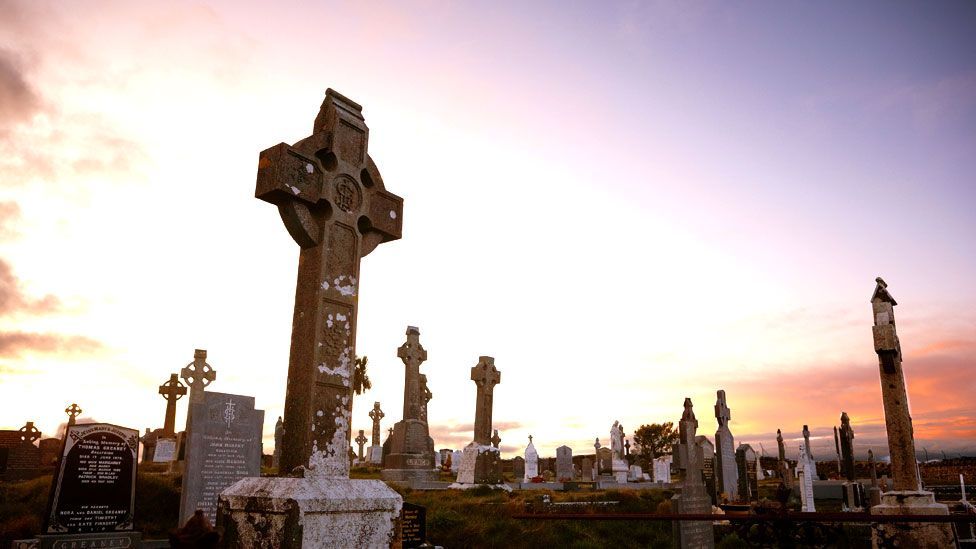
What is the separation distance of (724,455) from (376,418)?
24439 mm

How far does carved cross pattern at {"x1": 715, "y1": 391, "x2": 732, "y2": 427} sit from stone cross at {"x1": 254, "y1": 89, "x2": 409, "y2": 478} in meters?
21.4

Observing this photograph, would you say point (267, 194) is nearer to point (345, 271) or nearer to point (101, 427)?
point (345, 271)

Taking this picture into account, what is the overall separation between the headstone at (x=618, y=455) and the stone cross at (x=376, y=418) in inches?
638

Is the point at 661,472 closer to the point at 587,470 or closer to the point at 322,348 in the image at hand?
the point at 587,470

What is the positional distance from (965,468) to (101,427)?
191 feet

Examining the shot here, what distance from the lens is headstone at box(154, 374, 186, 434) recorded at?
25.5m

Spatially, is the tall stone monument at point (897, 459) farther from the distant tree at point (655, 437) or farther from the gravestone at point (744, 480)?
the distant tree at point (655, 437)

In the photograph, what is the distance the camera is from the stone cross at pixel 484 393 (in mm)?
22078

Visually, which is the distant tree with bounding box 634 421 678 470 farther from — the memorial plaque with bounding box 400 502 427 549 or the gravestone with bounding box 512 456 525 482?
the memorial plaque with bounding box 400 502 427 549

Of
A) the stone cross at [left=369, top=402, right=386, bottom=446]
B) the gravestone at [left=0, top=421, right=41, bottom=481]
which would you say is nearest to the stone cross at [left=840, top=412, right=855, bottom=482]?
the stone cross at [left=369, top=402, right=386, bottom=446]

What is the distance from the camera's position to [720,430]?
75.9 ft

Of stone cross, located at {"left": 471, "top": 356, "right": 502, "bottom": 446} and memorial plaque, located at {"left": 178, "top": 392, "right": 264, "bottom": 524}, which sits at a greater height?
stone cross, located at {"left": 471, "top": 356, "right": 502, "bottom": 446}

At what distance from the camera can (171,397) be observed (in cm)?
2592

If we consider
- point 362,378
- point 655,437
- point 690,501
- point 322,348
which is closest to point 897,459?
point 690,501
